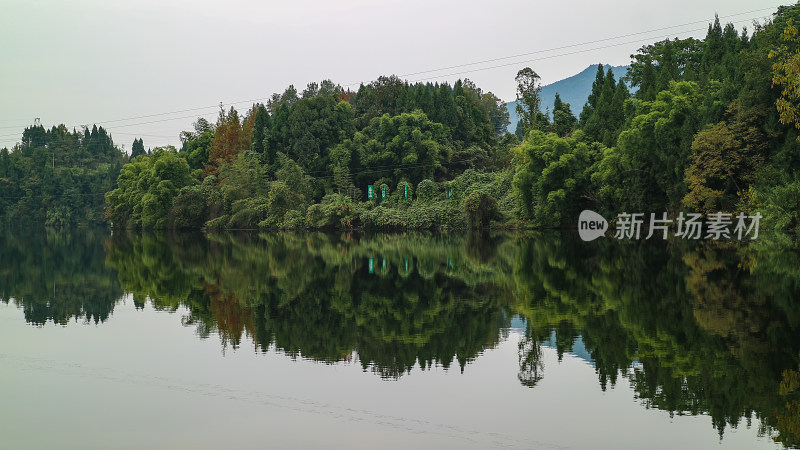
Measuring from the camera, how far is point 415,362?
10469 mm

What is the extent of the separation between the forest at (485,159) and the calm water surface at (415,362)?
13.9 metres

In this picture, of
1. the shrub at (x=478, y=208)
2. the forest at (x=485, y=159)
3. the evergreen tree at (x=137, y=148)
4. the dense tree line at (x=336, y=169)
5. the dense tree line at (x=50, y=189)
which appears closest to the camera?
the forest at (x=485, y=159)

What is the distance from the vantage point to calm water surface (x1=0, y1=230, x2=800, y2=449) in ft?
24.9

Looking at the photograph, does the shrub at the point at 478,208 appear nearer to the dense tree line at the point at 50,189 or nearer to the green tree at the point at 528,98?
the green tree at the point at 528,98

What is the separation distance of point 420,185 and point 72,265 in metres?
36.5

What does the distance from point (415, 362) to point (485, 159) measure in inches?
2370

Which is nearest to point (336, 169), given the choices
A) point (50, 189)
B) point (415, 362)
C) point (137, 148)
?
point (415, 362)

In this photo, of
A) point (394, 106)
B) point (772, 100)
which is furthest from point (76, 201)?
point (772, 100)

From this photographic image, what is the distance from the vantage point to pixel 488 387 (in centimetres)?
923

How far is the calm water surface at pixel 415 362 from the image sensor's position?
7602mm

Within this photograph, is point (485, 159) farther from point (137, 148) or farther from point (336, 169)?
point (137, 148)

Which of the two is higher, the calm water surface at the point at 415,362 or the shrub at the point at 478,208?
the shrub at the point at 478,208

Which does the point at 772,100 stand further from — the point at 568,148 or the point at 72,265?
the point at 72,265

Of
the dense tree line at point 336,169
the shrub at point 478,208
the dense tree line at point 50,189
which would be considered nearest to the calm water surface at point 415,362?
the shrub at point 478,208
